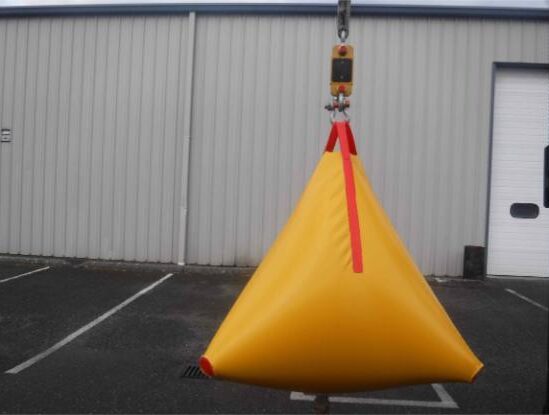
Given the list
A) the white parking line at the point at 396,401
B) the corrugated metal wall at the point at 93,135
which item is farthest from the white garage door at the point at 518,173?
the corrugated metal wall at the point at 93,135

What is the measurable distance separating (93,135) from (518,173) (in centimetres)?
798

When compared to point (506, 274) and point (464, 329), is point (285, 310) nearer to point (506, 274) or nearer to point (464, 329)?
point (464, 329)

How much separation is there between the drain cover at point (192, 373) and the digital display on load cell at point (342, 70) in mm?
2693

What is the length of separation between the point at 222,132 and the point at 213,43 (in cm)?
166

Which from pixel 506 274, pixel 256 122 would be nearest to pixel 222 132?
pixel 256 122

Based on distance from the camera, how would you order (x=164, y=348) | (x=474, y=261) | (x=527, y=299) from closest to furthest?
(x=164, y=348), (x=527, y=299), (x=474, y=261)

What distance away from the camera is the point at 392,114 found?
7949 mm

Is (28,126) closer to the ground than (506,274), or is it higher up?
higher up

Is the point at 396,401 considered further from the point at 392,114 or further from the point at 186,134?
the point at 186,134

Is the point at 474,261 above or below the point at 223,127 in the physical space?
below

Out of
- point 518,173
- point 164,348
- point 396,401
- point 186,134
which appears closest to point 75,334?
point 164,348

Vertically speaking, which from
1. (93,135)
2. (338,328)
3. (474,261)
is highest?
(93,135)

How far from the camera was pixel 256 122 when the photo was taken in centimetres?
813

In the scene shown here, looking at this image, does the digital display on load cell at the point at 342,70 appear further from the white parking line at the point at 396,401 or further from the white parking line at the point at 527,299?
the white parking line at the point at 527,299
